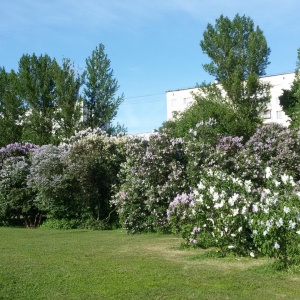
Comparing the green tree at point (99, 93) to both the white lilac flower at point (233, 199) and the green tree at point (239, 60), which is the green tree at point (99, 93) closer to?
the green tree at point (239, 60)

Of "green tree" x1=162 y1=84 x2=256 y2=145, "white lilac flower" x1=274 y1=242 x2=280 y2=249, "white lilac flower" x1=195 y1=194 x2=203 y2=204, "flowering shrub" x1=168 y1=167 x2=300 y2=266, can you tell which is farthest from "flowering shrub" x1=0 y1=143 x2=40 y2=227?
"white lilac flower" x1=274 y1=242 x2=280 y2=249

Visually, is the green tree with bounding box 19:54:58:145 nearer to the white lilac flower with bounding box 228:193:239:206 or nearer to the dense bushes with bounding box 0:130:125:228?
the dense bushes with bounding box 0:130:125:228

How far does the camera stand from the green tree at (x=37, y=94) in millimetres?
28688

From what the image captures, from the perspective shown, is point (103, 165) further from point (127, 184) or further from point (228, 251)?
point (228, 251)

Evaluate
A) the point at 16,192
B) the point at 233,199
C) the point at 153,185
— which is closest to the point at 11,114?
the point at 16,192

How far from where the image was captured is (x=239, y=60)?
1225 inches

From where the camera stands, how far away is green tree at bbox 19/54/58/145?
1129 inches

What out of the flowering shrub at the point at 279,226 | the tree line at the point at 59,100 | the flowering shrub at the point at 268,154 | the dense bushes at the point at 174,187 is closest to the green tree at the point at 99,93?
the tree line at the point at 59,100

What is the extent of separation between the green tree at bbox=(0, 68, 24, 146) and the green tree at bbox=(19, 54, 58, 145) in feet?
2.61

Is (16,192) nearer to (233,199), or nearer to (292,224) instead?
(233,199)

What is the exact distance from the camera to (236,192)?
923 centimetres

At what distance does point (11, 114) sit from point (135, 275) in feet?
84.1

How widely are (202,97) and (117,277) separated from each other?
25760 millimetres

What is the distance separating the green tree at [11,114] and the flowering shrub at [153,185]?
56.2ft
